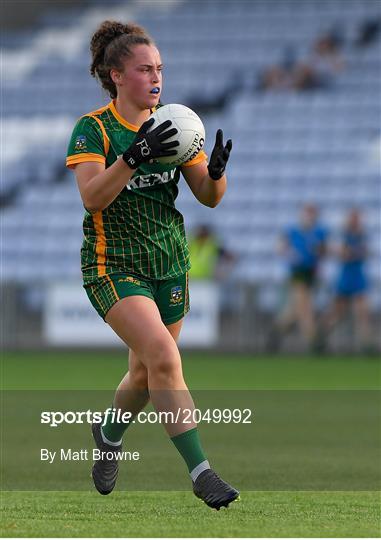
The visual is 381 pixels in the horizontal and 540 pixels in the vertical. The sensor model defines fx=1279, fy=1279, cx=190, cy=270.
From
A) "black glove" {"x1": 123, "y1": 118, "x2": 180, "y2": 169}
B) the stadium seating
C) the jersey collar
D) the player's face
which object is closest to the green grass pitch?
"black glove" {"x1": 123, "y1": 118, "x2": 180, "y2": 169}

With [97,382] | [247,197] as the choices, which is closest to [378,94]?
[247,197]

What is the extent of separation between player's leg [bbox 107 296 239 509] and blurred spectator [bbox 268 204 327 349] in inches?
524

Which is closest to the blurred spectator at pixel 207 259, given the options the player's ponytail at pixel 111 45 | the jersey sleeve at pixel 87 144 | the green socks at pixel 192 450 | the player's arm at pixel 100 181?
the player's ponytail at pixel 111 45

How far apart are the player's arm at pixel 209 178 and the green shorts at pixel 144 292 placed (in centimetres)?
39

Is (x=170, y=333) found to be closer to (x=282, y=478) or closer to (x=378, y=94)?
(x=282, y=478)

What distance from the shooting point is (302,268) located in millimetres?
19109

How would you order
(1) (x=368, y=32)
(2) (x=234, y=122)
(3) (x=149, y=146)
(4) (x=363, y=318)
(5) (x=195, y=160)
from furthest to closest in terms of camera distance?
(2) (x=234, y=122) < (1) (x=368, y=32) < (4) (x=363, y=318) < (5) (x=195, y=160) < (3) (x=149, y=146)

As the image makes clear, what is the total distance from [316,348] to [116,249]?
13145 mm

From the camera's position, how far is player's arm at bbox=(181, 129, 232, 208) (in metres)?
5.77

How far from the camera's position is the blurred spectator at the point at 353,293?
18719mm

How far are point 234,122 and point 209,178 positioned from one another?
65.1ft

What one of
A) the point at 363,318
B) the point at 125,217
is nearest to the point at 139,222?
the point at 125,217
